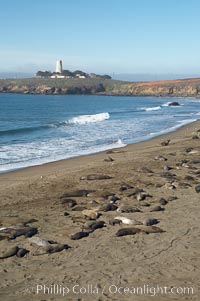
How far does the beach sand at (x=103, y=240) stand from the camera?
20.5 feet

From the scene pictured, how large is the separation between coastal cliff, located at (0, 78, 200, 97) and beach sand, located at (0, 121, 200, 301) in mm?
125912

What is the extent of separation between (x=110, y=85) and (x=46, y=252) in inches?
6137

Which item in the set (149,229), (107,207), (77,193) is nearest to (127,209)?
(107,207)

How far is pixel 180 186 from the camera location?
12.5 meters

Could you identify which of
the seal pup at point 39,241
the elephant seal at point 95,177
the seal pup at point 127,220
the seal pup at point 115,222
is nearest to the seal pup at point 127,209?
the seal pup at point 127,220

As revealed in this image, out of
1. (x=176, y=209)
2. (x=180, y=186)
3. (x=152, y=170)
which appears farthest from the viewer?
(x=152, y=170)

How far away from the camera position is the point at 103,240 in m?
8.21

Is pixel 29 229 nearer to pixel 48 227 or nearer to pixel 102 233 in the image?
pixel 48 227

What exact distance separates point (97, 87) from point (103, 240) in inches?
5773

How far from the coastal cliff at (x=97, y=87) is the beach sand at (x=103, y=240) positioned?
126 metres

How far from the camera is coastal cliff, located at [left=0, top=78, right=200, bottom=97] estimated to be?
462 ft

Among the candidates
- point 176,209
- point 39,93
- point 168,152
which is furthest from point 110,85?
point 176,209

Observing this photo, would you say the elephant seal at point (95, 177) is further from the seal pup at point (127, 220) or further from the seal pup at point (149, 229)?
the seal pup at point (149, 229)

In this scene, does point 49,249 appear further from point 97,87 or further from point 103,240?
point 97,87
